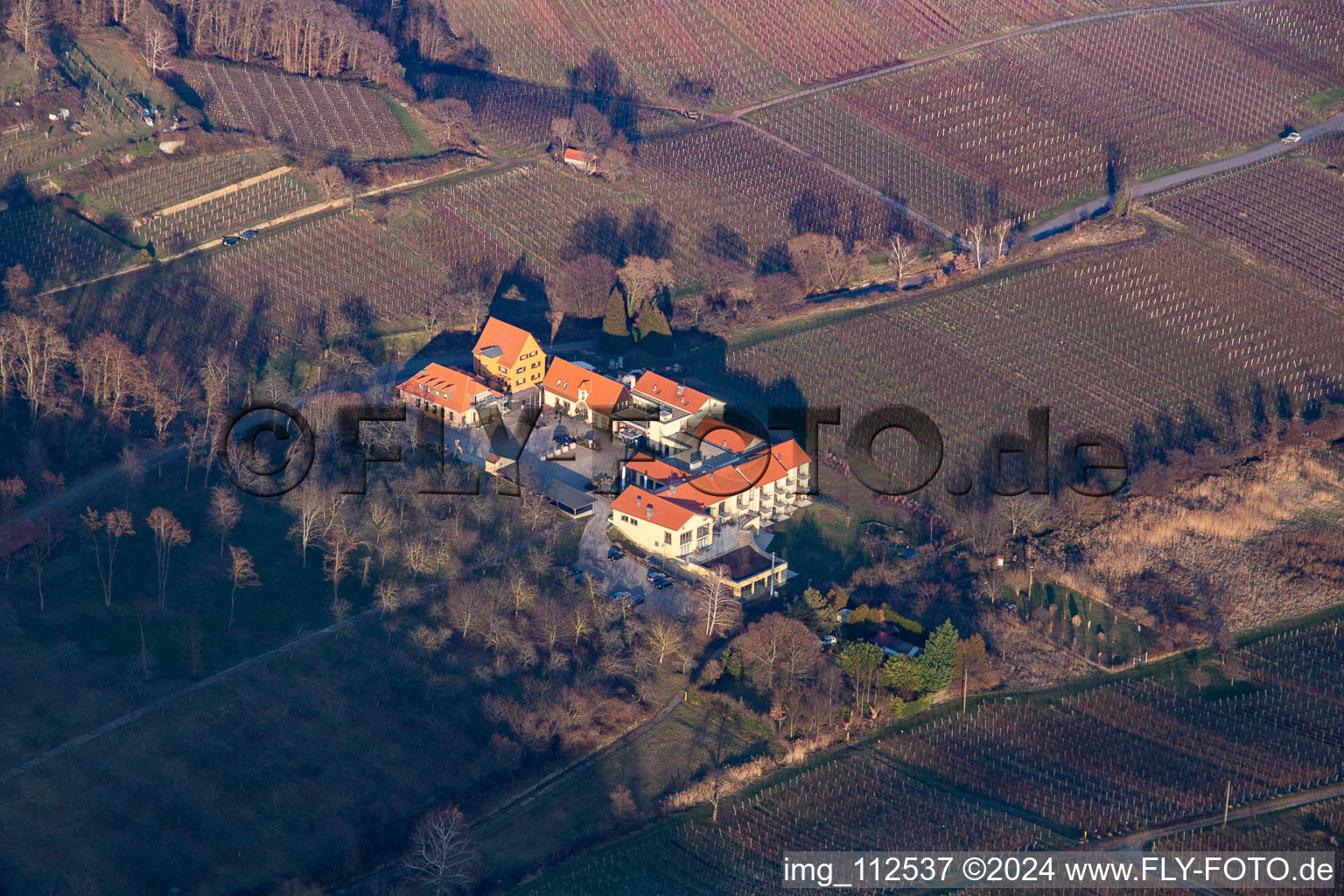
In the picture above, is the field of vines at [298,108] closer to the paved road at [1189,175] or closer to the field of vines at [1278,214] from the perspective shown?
the paved road at [1189,175]

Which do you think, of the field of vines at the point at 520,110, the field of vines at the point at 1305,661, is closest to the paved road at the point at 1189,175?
the field of vines at the point at 520,110

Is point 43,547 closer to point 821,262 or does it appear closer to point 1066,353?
point 821,262

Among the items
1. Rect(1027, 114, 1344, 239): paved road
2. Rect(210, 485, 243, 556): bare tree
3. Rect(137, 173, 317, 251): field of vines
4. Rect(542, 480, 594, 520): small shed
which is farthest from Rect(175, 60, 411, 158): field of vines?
Rect(1027, 114, 1344, 239): paved road

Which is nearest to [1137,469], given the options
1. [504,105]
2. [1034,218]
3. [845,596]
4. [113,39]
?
[845,596]

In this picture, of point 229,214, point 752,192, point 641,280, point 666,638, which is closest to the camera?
point 666,638

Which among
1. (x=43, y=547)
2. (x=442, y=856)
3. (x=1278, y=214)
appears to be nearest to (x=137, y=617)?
(x=43, y=547)

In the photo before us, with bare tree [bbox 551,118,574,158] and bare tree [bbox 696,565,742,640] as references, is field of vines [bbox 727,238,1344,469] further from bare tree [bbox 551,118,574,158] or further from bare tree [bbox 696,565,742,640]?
bare tree [bbox 551,118,574,158]
